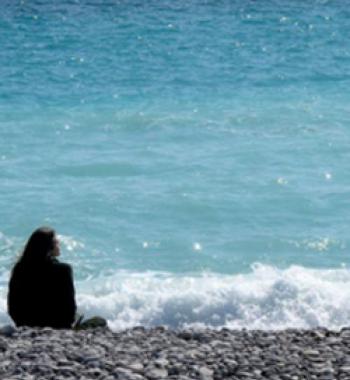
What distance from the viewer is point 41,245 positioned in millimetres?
9547

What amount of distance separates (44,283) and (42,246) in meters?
0.29

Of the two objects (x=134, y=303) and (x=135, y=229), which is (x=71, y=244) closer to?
(x=135, y=229)

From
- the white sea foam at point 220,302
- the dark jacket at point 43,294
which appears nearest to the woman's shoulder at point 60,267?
the dark jacket at point 43,294

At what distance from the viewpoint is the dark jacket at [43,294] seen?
31.4 ft

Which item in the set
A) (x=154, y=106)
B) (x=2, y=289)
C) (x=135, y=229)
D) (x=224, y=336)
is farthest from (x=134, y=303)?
(x=154, y=106)

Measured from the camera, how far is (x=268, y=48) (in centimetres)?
2525

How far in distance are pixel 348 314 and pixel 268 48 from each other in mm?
12888

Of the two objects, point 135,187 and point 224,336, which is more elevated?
point 224,336

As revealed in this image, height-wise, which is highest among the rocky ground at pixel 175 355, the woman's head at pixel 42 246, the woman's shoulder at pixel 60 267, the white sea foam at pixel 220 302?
the woman's head at pixel 42 246

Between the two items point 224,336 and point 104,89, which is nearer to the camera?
point 224,336

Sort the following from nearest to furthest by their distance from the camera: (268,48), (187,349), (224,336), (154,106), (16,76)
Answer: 1. (187,349)
2. (224,336)
3. (154,106)
4. (16,76)
5. (268,48)

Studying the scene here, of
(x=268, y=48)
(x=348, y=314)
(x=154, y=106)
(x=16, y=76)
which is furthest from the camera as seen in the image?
(x=268, y=48)

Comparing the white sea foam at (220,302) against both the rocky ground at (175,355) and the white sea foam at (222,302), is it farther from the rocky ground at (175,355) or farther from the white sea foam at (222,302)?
the rocky ground at (175,355)

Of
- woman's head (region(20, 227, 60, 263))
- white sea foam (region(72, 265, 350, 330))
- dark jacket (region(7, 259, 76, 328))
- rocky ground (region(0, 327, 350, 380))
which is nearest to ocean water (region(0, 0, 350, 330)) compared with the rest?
white sea foam (region(72, 265, 350, 330))
